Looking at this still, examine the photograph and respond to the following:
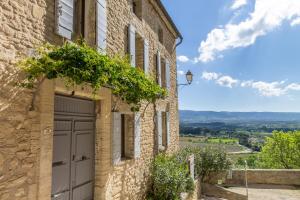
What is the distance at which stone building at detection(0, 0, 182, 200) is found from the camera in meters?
3.52

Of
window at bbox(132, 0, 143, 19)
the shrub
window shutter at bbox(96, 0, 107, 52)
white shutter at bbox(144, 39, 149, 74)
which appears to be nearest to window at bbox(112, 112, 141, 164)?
white shutter at bbox(144, 39, 149, 74)

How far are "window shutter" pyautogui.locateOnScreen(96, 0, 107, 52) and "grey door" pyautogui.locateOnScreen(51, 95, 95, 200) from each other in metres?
1.23

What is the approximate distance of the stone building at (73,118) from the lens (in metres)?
3.52

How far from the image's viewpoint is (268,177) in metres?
13.1

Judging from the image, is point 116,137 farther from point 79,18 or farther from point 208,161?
point 208,161

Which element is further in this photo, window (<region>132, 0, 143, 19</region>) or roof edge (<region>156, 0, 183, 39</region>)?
roof edge (<region>156, 0, 183, 39</region>)

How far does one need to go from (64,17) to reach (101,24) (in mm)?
1199

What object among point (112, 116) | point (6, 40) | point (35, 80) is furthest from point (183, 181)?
point (6, 40)

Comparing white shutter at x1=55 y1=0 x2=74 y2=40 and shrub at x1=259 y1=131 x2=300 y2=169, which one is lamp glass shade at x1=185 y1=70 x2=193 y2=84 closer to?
white shutter at x1=55 y1=0 x2=74 y2=40

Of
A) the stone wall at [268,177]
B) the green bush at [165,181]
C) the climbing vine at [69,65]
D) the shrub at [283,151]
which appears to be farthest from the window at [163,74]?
the shrub at [283,151]

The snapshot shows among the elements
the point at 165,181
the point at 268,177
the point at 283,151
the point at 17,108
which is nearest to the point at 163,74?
the point at 165,181

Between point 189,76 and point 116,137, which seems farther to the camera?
point 189,76

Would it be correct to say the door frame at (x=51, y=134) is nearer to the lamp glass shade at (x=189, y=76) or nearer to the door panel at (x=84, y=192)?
the door panel at (x=84, y=192)

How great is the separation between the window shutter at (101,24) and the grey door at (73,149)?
1.23 meters
